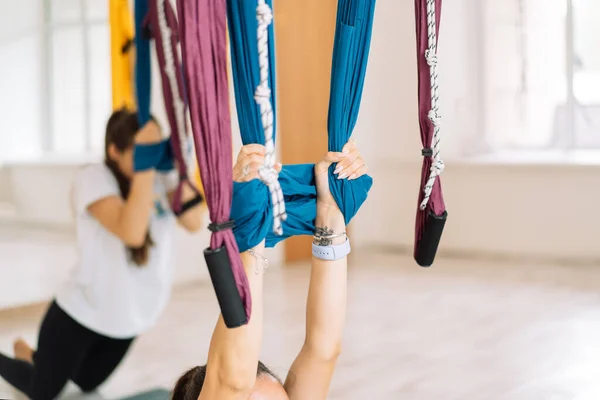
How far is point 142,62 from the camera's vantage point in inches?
60.7

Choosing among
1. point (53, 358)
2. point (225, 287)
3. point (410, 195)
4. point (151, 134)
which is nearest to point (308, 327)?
point (225, 287)

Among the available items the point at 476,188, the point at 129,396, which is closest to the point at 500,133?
the point at 476,188

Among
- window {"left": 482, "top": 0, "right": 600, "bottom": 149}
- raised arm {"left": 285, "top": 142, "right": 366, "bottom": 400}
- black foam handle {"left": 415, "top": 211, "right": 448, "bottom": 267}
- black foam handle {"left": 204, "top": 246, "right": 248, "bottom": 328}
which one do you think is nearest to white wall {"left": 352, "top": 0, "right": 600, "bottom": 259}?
window {"left": 482, "top": 0, "right": 600, "bottom": 149}

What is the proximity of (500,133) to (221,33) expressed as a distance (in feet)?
14.1

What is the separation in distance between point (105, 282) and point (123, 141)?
0.50 meters

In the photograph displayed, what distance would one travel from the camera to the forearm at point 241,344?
42.3 inches

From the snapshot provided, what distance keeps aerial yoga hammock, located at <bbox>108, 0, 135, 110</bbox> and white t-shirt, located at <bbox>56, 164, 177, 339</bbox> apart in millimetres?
342

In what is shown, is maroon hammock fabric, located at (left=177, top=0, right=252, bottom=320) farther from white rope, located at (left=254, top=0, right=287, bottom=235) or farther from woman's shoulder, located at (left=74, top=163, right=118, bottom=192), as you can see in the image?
woman's shoulder, located at (left=74, top=163, right=118, bottom=192)

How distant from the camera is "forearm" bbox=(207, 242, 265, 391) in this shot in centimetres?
107

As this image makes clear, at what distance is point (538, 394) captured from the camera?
256 centimetres

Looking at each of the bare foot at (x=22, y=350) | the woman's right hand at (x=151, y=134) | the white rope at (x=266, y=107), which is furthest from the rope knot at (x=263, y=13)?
the bare foot at (x=22, y=350)

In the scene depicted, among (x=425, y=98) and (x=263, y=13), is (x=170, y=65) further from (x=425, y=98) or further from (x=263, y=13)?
(x=425, y=98)

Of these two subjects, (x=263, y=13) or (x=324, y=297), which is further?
(x=324, y=297)

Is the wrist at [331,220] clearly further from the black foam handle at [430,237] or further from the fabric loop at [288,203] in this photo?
the black foam handle at [430,237]
